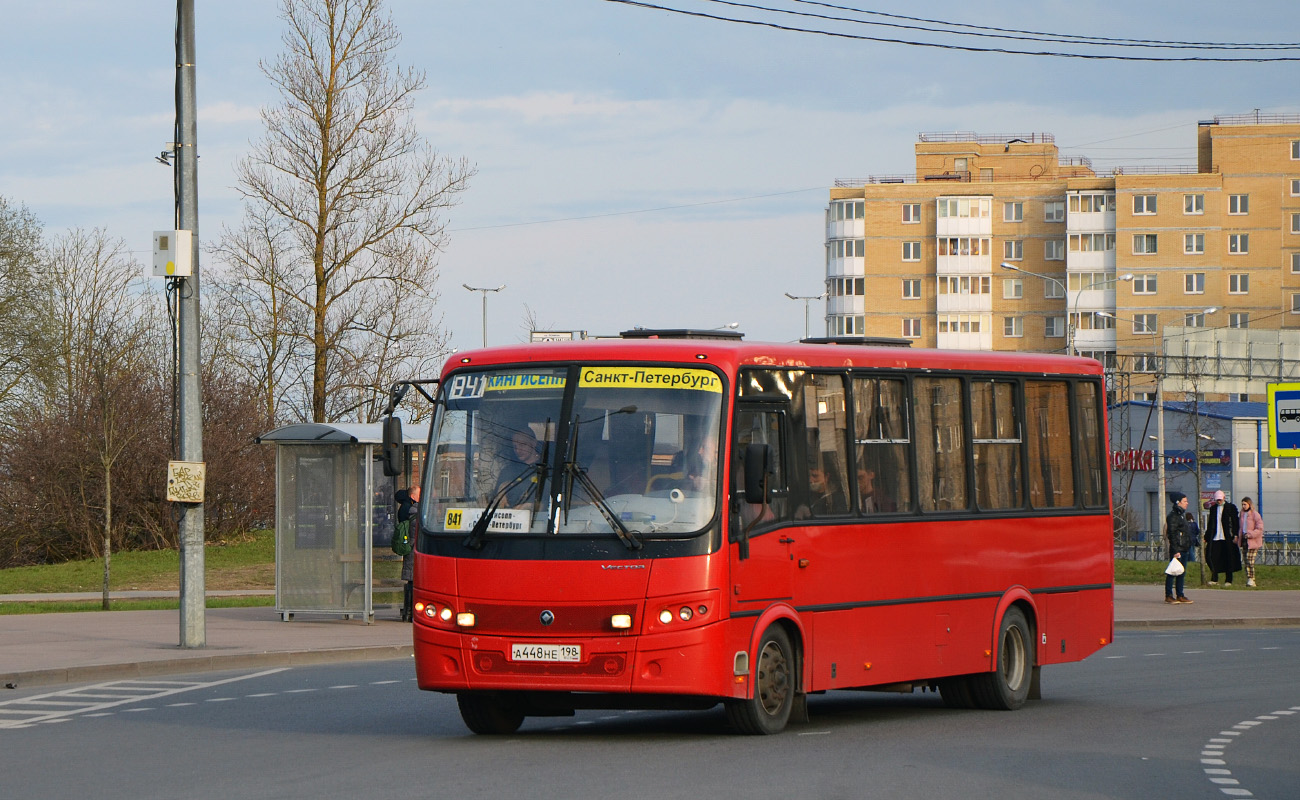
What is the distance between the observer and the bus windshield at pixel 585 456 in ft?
40.6

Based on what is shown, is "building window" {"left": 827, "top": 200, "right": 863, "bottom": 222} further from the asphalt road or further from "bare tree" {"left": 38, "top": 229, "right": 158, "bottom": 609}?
the asphalt road

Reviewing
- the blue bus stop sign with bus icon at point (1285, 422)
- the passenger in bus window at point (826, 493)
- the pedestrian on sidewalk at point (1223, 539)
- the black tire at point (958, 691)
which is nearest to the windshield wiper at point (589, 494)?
the passenger in bus window at point (826, 493)

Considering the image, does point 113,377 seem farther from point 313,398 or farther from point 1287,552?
point 1287,552

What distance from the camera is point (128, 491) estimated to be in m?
45.1

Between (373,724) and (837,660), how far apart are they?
3496 millimetres

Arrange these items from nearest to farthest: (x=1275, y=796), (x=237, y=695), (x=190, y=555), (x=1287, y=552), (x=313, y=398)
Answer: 1. (x=1275, y=796)
2. (x=237, y=695)
3. (x=190, y=555)
4. (x=313, y=398)
5. (x=1287, y=552)

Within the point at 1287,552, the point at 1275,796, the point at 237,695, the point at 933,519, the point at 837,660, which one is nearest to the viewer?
the point at 1275,796

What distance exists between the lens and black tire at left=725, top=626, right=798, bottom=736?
41.7ft

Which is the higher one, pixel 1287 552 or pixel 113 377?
pixel 113 377

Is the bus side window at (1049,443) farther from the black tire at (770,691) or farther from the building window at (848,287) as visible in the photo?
the building window at (848,287)

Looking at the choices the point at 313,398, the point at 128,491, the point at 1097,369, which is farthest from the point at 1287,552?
the point at 1097,369

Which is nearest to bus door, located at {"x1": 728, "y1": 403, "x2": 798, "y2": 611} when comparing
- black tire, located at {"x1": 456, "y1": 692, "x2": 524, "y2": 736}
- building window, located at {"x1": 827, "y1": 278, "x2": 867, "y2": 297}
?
black tire, located at {"x1": 456, "y1": 692, "x2": 524, "y2": 736}

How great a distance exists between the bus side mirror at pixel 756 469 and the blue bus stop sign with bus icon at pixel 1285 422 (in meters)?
22.1

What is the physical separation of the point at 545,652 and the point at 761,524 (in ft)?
5.78
